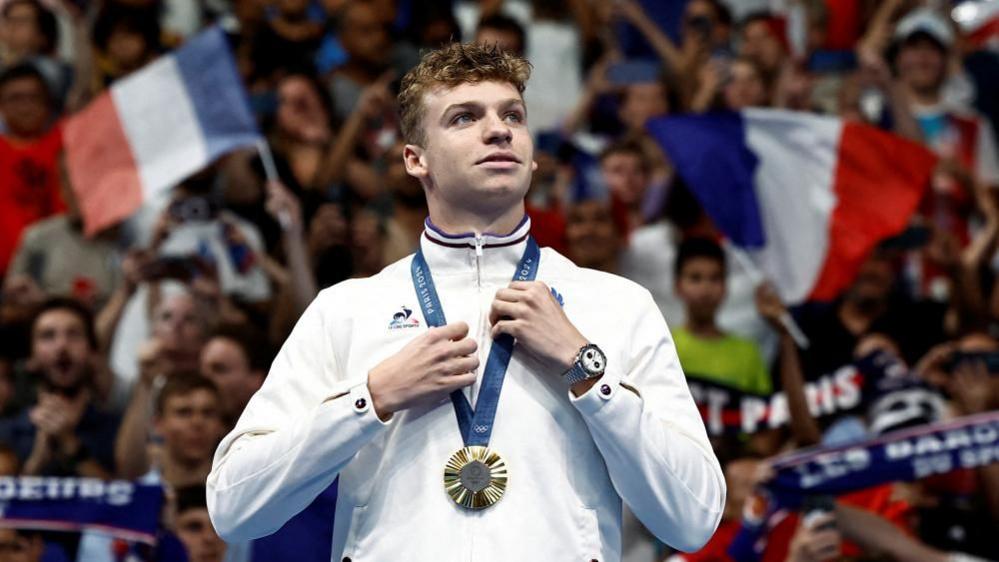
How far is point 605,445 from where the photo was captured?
4211 mm

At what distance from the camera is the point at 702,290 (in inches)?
378

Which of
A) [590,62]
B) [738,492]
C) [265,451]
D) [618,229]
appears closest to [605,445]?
[265,451]

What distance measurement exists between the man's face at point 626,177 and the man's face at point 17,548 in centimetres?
454

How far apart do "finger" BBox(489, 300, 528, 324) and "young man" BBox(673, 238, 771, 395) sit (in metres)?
5.08

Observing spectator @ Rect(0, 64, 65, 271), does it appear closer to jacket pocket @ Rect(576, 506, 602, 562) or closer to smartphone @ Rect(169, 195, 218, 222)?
smartphone @ Rect(169, 195, 218, 222)

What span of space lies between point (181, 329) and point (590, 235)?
7.33ft

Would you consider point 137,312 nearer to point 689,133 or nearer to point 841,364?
point 689,133

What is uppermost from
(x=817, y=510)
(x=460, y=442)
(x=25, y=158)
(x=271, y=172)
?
(x=25, y=158)

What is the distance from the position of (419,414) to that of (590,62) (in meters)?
9.19

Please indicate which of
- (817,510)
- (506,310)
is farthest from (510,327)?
(817,510)

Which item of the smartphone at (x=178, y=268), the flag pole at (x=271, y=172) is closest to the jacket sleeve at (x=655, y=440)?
the flag pole at (x=271, y=172)

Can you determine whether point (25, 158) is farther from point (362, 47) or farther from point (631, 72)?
point (631, 72)

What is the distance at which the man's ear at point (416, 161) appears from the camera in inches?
182

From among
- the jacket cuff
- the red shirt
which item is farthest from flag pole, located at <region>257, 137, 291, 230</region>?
the jacket cuff
